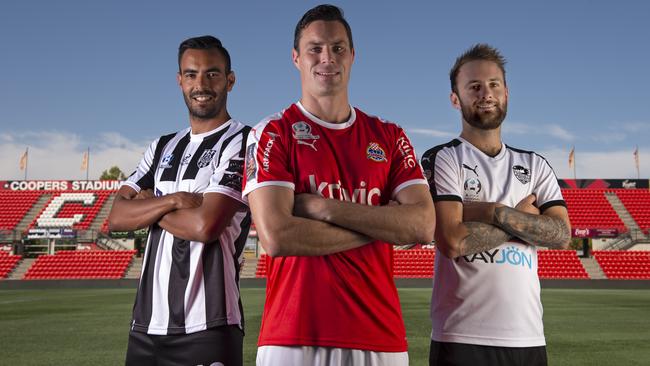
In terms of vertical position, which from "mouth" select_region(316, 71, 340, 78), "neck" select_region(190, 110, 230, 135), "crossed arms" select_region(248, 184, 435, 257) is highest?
"mouth" select_region(316, 71, 340, 78)

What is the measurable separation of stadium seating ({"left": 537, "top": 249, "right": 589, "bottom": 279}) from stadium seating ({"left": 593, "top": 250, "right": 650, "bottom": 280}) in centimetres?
147

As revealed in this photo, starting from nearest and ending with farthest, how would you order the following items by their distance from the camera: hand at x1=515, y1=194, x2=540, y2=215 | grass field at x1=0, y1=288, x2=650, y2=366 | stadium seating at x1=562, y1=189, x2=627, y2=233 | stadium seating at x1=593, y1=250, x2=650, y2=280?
hand at x1=515, y1=194, x2=540, y2=215 → grass field at x1=0, y1=288, x2=650, y2=366 → stadium seating at x1=593, y1=250, x2=650, y2=280 → stadium seating at x1=562, y1=189, x2=627, y2=233

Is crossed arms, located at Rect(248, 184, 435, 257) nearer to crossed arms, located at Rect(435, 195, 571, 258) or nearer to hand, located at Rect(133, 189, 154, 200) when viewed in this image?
crossed arms, located at Rect(435, 195, 571, 258)

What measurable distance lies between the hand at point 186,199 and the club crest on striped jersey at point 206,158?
199 millimetres

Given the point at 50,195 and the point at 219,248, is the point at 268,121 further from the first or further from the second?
the point at 50,195

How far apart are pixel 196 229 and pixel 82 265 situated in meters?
33.6

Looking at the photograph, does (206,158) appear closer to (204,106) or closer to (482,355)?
(204,106)

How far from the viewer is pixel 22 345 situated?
930cm

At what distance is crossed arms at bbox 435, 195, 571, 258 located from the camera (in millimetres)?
2969

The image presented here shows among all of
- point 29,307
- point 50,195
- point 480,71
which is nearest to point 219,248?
point 480,71

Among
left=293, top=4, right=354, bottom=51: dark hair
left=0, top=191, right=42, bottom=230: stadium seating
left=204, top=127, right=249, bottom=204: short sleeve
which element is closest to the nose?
left=293, top=4, right=354, bottom=51: dark hair

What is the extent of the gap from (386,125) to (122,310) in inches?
549

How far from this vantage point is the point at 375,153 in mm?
2570

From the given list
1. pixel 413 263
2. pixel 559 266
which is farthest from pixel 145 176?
pixel 559 266
